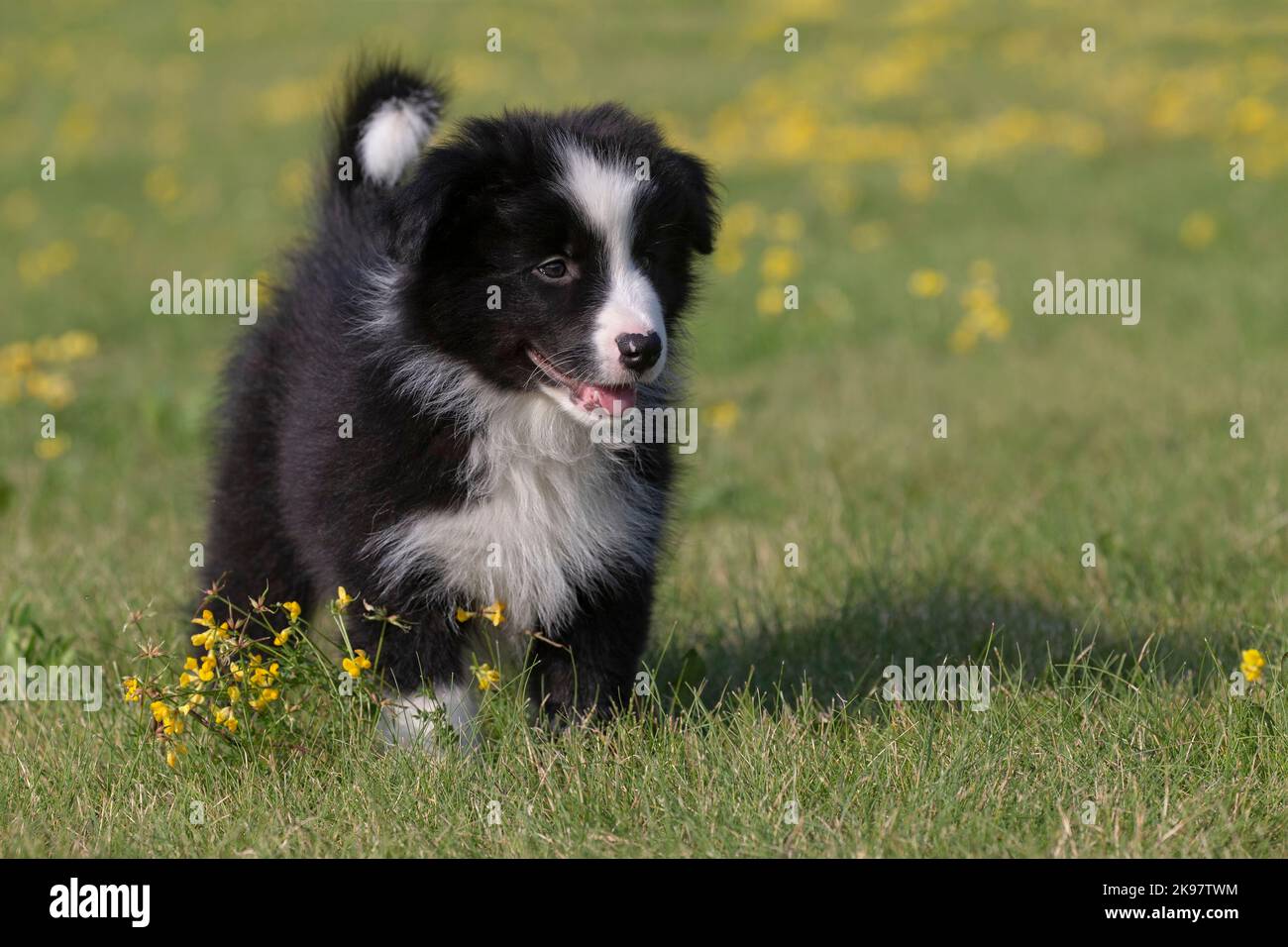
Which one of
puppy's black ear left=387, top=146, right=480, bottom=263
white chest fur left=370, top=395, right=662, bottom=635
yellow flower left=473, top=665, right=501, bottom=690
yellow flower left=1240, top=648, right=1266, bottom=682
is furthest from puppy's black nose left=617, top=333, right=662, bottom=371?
yellow flower left=1240, top=648, right=1266, bottom=682

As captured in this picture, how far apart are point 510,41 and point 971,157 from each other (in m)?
8.44

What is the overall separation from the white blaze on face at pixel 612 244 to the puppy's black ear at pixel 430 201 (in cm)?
22

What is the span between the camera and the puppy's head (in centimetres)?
339

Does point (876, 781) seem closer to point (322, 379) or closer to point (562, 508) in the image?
point (562, 508)

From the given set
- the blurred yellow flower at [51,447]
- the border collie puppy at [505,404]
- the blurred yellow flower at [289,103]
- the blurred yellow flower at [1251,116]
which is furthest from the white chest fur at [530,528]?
the blurred yellow flower at [289,103]

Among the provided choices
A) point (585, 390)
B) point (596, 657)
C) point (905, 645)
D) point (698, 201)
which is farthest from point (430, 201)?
point (905, 645)

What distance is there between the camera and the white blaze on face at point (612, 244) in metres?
3.36

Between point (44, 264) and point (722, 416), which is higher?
point (44, 264)

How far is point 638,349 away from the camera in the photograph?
3.32 meters

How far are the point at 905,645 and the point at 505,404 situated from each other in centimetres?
138

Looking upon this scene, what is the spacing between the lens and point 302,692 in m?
3.72

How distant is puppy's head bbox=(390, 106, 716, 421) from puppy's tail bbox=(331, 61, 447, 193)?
629 mm

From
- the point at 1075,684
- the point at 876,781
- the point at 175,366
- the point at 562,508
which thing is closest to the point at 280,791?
the point at 562,508

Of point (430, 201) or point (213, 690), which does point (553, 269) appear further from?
point (213, 690)
